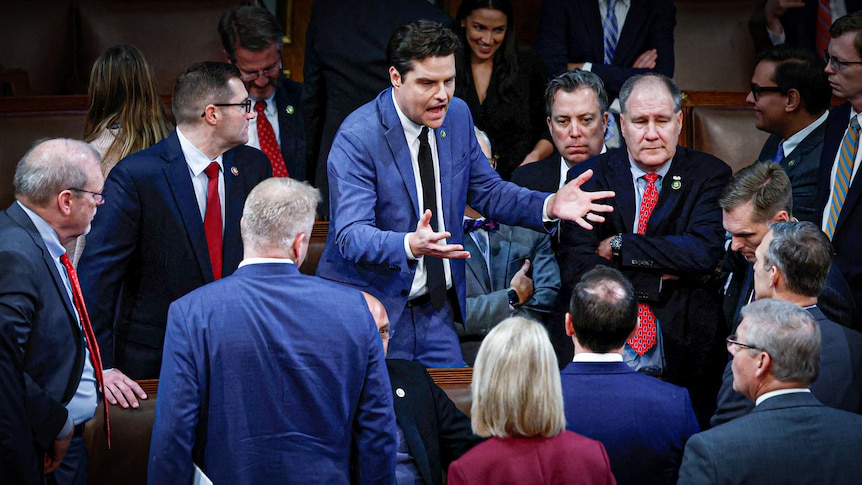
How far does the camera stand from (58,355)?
2619 millimetres

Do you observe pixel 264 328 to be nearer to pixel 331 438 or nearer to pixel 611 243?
pixel 331 438

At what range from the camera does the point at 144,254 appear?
10.8 ft

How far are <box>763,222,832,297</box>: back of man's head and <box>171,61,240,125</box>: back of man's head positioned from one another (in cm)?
174

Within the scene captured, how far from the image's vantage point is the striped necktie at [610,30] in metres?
4.79

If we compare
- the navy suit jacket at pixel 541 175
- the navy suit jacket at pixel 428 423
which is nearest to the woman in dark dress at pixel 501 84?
the navy suit jacket at pixel 541 175

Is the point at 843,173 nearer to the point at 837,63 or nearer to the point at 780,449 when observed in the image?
the point at 837,63

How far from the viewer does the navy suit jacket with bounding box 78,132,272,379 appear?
3.20 meters

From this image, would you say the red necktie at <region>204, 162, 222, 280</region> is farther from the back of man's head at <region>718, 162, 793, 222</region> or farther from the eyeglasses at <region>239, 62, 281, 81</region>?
the back of man's head at <region>718, 162, 793, 222</region>

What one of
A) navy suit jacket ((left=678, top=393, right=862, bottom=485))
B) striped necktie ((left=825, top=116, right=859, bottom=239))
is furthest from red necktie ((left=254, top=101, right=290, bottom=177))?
navy suit jacket ((left=678, top=393, right=862, bottom=485))

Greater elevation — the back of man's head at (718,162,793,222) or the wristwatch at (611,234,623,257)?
the back of man's head at (718,162,793,222)

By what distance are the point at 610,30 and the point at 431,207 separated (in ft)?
6.29

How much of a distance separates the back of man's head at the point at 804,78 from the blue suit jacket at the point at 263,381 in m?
2.39

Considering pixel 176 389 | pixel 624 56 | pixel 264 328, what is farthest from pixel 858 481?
pixel 624 56

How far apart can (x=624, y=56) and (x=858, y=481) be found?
2.81 metres
